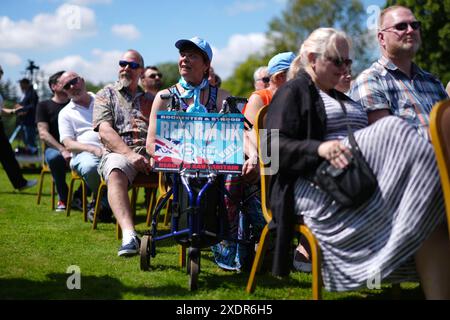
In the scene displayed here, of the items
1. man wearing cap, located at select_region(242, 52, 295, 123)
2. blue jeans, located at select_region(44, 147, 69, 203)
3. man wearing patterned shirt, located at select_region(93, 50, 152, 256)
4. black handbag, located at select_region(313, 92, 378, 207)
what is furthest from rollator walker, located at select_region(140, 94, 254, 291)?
blue jeans, located at select_region(44, 147, 69, 203)

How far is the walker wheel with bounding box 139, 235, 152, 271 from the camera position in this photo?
4254 mm

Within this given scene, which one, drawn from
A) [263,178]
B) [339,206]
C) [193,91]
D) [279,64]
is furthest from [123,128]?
[339,206]

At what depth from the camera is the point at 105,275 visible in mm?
4234

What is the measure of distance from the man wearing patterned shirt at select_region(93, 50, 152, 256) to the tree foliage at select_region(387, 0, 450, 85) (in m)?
28.7

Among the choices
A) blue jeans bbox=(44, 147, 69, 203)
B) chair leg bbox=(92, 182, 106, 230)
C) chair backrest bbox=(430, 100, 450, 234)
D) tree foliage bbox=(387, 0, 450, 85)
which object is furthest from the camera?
tree foliage bbox=(387, 0, 450, 85)

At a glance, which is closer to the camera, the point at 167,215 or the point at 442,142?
the point at 442,142

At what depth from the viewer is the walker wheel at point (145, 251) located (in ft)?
14.0

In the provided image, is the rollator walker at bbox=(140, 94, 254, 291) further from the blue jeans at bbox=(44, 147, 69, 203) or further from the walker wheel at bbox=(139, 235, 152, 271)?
the blue jeans at bbox=(44, 147, 69, 203)

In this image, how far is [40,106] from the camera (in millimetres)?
8789

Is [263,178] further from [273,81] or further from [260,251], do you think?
[273,81]

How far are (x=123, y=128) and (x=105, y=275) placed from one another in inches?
73.5

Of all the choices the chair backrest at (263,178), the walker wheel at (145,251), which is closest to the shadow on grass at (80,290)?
the walker wheel at (145,251)
